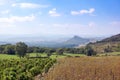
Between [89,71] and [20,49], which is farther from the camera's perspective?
[20,49]

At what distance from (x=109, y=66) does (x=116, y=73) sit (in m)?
2.66

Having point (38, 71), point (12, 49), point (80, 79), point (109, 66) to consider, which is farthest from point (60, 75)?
point (12, 49)

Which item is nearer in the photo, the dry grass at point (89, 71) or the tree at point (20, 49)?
the dry grass at point (89, 71)

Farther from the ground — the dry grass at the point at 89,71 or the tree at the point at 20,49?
the tree at the point at 20,49

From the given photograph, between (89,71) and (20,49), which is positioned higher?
(20,49)

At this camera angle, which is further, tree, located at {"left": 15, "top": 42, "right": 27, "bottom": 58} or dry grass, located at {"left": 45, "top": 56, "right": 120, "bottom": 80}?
tree, located at {"left": 15, "top": 42, "right": 27, "bottom": 58}

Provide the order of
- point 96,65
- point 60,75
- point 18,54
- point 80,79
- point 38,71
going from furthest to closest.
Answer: point 18,54 → point 38,71 → point 96,65 → point 60,75 → point 80,79

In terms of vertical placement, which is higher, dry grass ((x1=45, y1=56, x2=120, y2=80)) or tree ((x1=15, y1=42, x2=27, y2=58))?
tree ((x1=15, y1=42, x2=27, y2=58))

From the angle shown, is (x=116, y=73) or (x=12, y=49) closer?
(x=116, y=73)

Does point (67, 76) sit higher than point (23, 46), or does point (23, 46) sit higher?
point (23, 46)

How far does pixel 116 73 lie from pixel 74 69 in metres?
5.00

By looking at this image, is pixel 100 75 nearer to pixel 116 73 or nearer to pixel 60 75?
pixel 116 73

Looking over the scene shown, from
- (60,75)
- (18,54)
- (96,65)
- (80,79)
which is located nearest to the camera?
(80,79)

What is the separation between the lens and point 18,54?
9238 cm
